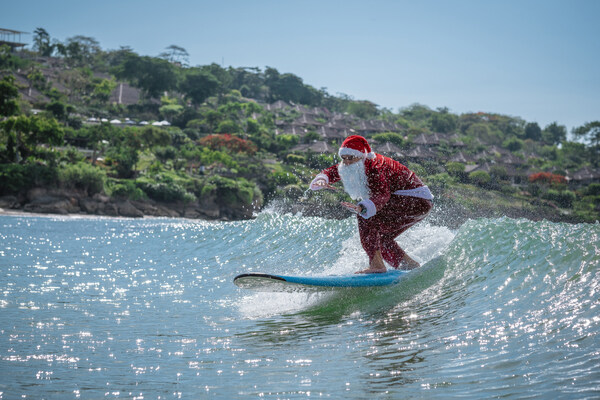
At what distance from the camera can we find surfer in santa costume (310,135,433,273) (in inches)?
274

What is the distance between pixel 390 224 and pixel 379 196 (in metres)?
0.67

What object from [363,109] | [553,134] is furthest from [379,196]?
[553,134]

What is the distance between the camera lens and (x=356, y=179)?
7.02 m

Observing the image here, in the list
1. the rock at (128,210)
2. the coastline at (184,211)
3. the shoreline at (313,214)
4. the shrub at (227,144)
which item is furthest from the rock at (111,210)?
the shrub at (227,144)

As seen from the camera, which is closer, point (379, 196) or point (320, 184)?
point (379, 196)

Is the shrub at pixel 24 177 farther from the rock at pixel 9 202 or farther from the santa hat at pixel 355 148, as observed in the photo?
the santa hat at pixel 355 148

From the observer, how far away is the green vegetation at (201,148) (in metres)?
35.6

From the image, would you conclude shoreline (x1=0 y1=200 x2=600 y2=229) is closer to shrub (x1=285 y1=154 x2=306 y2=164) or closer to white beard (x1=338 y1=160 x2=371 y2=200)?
white beard (x1=338 y1=160 x2=371 y2=200)

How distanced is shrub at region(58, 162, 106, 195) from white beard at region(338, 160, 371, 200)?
32.6 meters

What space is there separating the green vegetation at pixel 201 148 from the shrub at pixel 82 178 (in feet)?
0.23

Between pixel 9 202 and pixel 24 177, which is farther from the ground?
pixel 24 177

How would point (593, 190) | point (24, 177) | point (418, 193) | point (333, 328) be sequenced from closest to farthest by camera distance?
point (333, 328), point (418, 193), point (24, 177), point (593, 190)

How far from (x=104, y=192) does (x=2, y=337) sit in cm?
3462

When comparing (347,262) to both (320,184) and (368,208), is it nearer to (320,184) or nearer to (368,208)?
(320,184)
